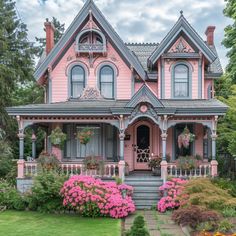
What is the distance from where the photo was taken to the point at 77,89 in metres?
21.3

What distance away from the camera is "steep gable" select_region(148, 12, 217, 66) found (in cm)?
2021

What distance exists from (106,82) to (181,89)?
388 cm

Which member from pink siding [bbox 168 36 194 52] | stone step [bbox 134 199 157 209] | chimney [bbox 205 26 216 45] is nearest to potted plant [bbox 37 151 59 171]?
stone step [bbox 134 199 157 209]

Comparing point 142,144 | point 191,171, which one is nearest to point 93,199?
point 191,171

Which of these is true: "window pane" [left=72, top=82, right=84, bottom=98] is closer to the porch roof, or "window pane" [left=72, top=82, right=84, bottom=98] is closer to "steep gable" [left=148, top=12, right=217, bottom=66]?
the porch roof

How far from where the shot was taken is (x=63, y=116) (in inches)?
743

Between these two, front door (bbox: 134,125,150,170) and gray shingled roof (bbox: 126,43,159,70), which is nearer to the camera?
front door (bbox: 134,125,150,170)

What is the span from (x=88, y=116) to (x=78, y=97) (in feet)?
8.54

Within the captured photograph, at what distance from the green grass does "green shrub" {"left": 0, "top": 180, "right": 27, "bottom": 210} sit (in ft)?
1.87

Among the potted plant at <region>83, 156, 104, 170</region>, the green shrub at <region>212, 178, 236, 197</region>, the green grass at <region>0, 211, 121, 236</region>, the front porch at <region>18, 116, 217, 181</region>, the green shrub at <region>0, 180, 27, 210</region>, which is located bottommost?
the green grass at <region>0, 211, 121, 236</region>

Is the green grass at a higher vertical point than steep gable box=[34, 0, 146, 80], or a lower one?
lower

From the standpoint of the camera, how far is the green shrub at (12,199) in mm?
16406

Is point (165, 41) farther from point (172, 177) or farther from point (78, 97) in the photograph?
point (172, 177)

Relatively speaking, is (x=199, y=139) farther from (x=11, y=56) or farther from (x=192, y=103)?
(x=11, y=56)
